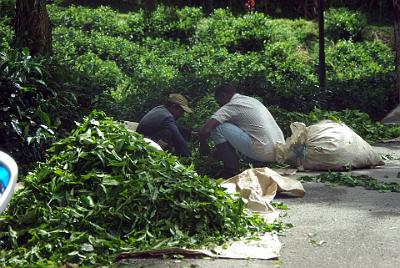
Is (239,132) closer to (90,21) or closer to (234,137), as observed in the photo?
(234,137)

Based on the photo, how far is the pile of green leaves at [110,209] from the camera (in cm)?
626

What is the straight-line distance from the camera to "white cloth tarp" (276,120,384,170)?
33.8ft

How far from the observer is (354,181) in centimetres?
956

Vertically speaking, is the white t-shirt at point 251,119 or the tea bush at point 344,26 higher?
the white t-shirt at point 251,119

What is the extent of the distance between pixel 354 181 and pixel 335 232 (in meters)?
2.40

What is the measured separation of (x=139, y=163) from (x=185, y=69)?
1297 centimetres

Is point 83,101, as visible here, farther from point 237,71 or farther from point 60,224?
point 237,71

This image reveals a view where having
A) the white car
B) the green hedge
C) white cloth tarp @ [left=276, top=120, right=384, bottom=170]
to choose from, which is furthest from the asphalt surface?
the green hedge

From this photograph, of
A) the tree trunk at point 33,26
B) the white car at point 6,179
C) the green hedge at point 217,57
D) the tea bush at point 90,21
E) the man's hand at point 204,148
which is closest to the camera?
the white car at point 6,179

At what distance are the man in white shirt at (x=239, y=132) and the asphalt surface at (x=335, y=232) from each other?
78 cm

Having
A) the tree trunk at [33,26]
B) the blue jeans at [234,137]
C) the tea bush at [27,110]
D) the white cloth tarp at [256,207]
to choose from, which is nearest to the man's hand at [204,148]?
the blue jeans at [234,137]

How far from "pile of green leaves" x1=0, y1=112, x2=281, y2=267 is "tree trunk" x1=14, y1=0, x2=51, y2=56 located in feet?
12.5

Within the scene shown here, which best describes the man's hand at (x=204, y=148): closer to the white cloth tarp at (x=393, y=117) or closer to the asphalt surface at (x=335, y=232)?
the asphalt surface at (x=335, y=232)

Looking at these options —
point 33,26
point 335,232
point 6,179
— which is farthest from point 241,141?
point 6,179
